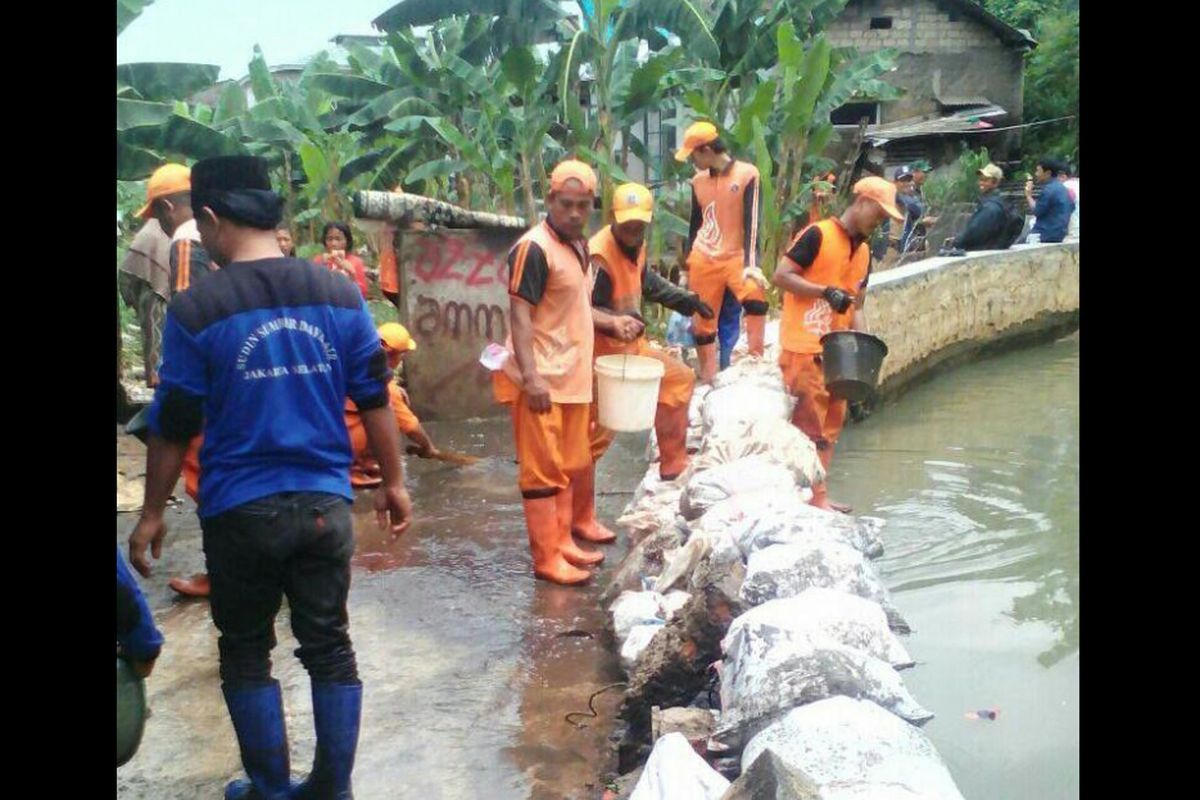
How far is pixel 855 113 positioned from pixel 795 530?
22.8 metres

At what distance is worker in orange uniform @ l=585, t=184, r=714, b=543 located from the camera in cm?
515

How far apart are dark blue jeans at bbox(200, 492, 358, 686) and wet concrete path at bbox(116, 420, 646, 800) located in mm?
487

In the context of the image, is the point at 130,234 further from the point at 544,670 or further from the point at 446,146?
the point at 544,670

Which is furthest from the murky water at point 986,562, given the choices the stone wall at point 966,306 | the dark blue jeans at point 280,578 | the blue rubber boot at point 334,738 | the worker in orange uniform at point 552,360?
A: the dark blue jeans at point 280,578

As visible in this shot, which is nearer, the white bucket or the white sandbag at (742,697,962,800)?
the white sandbag at (742,697,962,800)

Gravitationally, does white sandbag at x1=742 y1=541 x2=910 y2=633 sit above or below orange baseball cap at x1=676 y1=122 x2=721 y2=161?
below

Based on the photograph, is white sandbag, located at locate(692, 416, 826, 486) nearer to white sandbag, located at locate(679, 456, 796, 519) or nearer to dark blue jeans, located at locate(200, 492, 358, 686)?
white sandbag, located at locate(679, 456, 796, 519)

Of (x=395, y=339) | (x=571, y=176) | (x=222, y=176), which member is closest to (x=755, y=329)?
(x=395, y=339)

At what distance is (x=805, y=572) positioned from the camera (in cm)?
364

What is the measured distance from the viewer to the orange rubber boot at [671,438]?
5.68 m

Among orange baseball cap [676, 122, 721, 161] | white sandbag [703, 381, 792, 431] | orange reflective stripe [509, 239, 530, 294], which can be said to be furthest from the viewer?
orange baseball cap [676, 122, 721, 161]

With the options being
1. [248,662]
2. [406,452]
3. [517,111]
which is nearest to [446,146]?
[517,111]

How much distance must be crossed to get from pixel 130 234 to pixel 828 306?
10.6m

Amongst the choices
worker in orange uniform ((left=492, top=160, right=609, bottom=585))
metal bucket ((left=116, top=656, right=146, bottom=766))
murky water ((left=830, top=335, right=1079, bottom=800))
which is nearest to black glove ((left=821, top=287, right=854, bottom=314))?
murky water ((left=830, top=335, right=1079, bottom=800))
